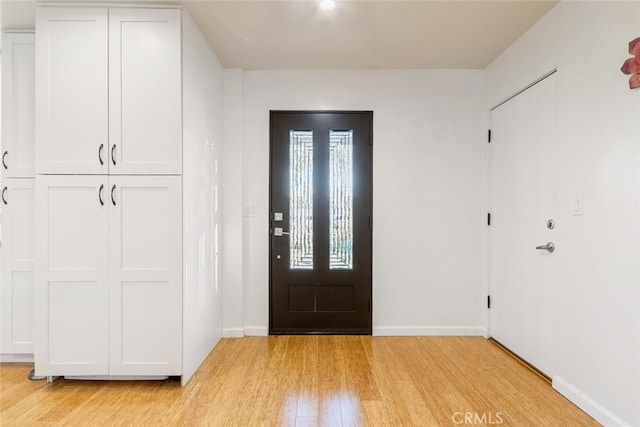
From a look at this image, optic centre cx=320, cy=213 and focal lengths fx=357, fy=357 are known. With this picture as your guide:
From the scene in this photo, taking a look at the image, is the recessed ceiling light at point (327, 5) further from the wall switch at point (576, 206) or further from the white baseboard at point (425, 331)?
the white baseboard at point (425, 331)

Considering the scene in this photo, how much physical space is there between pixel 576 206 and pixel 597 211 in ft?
0.55

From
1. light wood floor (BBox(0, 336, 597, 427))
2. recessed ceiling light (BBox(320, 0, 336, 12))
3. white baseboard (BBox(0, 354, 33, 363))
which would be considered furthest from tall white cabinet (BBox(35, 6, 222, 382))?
recessed ceiling light (BBox(320, 0, 336, 12))

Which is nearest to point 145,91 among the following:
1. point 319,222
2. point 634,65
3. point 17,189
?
point 17,189

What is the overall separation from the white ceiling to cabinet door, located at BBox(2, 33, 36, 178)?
18 cm

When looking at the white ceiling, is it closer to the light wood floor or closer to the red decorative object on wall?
the red decorative object on wall

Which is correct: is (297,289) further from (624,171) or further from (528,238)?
(624,171)

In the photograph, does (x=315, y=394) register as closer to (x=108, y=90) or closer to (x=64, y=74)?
(x=108, y=90)

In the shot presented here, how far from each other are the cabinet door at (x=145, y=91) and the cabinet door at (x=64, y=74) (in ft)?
0.35

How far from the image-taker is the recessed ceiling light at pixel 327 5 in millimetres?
2303

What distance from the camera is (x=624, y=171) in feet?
6.10

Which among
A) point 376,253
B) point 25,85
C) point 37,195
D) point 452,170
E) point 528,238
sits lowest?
point 376,253

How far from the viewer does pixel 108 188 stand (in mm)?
2334

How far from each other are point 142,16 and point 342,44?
1455 millimetres

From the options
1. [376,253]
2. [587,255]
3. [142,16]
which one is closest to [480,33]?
[587,255]
